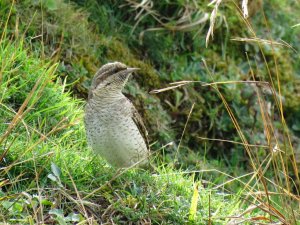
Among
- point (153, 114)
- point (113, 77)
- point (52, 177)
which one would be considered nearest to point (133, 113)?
point (113, 77)

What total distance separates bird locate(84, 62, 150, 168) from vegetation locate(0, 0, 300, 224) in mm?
117

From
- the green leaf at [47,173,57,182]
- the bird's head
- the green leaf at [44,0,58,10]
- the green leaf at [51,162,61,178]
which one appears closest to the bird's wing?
the bird's head

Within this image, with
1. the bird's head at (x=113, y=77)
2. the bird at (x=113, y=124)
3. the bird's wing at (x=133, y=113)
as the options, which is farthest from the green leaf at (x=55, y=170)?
the bird's head at (x=113, y=77)

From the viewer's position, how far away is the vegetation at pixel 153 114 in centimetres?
500

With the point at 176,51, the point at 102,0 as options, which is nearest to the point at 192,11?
the point at 176,51

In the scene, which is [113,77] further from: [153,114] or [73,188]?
[153,114]

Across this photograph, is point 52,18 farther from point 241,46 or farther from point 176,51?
point 241,46

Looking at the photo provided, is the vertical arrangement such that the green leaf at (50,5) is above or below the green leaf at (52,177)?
above

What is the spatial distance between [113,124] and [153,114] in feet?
6.89

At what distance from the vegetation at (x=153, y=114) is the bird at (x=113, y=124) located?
0.12m

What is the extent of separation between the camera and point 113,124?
5766mm

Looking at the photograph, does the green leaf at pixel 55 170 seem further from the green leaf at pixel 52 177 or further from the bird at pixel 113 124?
the bird at pixel 113 124

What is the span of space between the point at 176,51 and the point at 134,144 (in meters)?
2.85

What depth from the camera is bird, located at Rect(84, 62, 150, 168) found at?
572 cm
